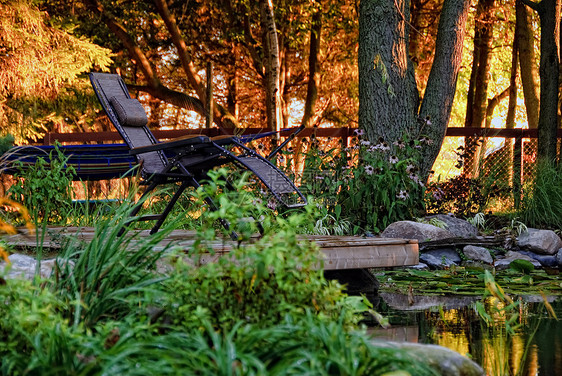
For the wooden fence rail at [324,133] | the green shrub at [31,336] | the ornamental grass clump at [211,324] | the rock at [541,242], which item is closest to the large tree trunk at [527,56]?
the wooden fence rail at [324,133]

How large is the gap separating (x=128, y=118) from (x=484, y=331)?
9.12 feet

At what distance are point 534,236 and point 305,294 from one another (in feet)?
14.9

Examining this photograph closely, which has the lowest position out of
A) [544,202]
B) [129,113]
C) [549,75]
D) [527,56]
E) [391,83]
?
[544,202]

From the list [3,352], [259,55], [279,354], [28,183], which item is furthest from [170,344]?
[259,55]

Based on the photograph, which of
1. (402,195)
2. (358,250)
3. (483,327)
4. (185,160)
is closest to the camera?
(483,327)

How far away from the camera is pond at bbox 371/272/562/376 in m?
2.70

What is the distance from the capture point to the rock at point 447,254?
5801 millimetres

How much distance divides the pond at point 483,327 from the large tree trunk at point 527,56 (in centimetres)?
781

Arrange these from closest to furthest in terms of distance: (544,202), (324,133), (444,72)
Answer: (544,202), (444,72), (324,133)

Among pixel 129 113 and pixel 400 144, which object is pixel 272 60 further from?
pixel 129 113

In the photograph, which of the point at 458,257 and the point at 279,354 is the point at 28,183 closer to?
the point at 458,257

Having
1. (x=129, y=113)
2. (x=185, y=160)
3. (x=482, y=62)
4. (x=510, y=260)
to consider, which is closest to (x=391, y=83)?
(x=510, y=260)

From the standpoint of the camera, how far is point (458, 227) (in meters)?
6.66

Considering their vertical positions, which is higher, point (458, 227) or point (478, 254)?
point (458, 227)
